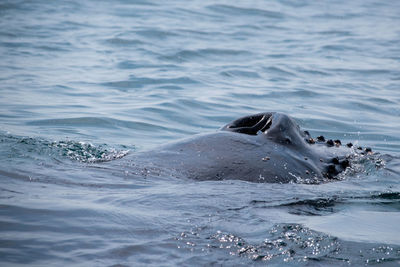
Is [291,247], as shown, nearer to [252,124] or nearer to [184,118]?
[252,124]

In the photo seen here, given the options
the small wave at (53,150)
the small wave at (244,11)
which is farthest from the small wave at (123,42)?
the small wave at (53,150)

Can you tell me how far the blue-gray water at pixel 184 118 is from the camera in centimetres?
375

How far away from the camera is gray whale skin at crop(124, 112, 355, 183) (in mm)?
5113

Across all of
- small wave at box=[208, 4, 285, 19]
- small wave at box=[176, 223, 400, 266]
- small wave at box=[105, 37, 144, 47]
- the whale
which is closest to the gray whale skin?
the whale

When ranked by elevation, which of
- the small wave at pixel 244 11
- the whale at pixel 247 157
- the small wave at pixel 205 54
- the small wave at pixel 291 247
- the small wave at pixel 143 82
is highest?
the small wave at pixel 244 11

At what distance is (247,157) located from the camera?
Answer: 518 cm

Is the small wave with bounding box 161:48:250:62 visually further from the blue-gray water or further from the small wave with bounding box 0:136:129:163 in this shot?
the small wave with bounding box 0:136:129:163

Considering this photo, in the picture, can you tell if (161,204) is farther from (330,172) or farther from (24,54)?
(24,54)

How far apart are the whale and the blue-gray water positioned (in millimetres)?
135

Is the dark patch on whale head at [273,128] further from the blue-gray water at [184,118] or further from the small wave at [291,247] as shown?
the small wave at [291,247]

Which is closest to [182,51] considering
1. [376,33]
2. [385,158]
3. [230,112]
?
[230,112]

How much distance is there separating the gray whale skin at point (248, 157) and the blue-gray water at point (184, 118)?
142 millimetres

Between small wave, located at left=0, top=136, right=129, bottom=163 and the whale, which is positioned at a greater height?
the whale

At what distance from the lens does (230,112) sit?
10555mm
